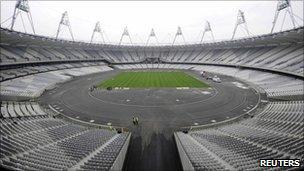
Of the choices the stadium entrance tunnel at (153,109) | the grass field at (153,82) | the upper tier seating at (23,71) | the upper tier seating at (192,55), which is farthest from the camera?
the upper tier seating at (192,55)

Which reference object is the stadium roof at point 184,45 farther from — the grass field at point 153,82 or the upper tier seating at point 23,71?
the grass field at point 153,82

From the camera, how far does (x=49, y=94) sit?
41875 mm

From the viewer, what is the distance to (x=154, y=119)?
28250mm

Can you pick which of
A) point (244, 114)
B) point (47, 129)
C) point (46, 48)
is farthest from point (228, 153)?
point (46, 48)

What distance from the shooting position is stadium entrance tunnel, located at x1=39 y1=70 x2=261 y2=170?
19.3 meters


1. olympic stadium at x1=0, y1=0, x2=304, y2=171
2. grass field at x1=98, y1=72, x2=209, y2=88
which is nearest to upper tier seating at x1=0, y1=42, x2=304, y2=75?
olympic stadium at x1=0, y1=0, x2=304, y2=171

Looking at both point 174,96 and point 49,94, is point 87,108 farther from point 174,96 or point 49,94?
point 174,96

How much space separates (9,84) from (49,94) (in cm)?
924

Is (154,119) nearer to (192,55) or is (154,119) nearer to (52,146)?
(52,146)

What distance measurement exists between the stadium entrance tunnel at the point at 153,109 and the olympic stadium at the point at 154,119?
13 centimetres

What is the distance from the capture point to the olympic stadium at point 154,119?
1481cm

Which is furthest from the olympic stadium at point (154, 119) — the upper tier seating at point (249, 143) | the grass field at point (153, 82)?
the grass field at point (153, 82)

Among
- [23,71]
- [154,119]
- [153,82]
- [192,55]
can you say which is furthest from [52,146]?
[192,55]

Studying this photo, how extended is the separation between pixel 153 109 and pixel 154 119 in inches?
178
